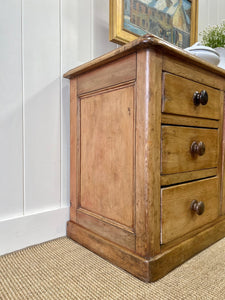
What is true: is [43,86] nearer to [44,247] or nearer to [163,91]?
[163,91]

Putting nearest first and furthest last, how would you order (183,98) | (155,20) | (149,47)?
→ 1. (149,47)
2. (183,98)
3. (155,20)

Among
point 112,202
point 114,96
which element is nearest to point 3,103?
point 114,96

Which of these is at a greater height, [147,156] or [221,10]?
[221,10]

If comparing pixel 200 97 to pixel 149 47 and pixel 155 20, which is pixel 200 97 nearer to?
pixel 149 47

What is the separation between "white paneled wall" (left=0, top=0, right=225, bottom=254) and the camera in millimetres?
809

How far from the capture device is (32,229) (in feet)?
2.83

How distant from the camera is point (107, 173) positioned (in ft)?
Result: 2.56

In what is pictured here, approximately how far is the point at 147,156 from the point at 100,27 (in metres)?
0.73

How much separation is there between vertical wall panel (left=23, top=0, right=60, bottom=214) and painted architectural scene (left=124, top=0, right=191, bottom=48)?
1.11 feet

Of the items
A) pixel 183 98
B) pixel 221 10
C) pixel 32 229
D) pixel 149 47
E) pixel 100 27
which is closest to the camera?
pixel 149 47

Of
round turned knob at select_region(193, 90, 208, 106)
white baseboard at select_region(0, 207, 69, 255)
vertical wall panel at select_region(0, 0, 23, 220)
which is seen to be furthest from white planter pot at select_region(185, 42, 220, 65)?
white baseboard at select_region(0, 207, 69, 255)

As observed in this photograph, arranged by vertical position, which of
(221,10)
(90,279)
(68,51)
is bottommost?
(90,279)

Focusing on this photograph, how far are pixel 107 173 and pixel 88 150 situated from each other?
0.43 ft

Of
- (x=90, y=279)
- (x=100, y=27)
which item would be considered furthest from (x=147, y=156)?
(x=100, y=27)
